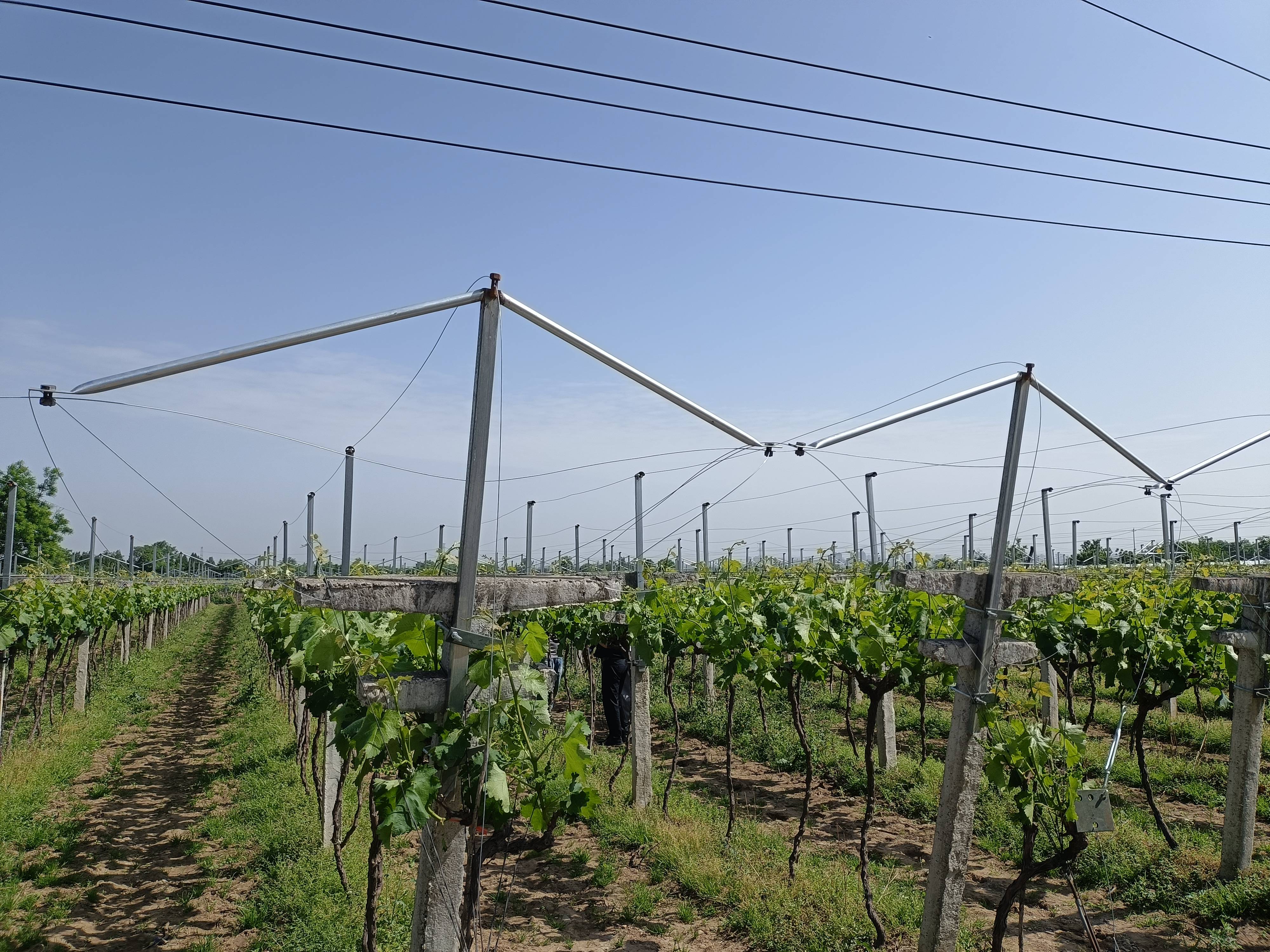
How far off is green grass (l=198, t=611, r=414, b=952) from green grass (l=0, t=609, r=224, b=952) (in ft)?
3.39

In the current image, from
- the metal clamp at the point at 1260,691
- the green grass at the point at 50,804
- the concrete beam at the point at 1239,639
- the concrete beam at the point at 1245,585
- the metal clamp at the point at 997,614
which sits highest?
the concrete beam at the point at 1245,585

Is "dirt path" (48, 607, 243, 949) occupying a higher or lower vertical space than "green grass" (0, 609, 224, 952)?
lower

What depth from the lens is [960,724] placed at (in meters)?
4.10

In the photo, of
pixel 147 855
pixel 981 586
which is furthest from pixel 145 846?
pixel 981 586

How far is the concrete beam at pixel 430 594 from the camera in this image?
2.89m

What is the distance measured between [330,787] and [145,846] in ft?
6.85

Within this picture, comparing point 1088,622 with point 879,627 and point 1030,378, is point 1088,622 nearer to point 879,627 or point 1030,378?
point 879,627

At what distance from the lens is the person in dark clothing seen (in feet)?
31.3

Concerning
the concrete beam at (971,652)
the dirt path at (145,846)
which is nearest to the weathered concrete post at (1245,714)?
the concrete beam at (971,652)

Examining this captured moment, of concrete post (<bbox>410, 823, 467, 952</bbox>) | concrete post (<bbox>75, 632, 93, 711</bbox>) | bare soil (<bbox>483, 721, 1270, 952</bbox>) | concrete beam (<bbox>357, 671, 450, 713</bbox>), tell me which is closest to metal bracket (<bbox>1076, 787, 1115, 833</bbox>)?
bare soil (<bbox>483, 721, 1270, 952</bbox>)

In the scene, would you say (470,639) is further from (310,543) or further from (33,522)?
(33,522)

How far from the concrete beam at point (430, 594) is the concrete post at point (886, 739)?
5692 mm

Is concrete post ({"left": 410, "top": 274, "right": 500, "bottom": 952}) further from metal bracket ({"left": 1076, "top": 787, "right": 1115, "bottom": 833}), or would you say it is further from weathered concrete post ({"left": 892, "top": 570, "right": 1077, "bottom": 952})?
metal bracket ({"left": 1076, "top": 787, "right": 1115, "bottom": 833})

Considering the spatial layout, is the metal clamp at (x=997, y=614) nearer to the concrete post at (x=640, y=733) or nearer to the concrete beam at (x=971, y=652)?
the concrete beam at (x=971, y=652)
